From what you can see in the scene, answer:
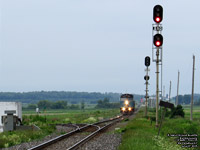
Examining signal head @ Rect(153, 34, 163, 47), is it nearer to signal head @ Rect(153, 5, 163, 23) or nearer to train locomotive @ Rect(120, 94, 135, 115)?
signal head @ Rect(153, 5, 163, 23)

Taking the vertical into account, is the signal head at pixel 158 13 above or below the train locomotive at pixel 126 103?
above

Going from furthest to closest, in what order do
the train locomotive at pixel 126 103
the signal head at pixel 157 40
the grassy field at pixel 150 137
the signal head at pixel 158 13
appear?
1. the train locomotive at pixel 126 103
2. the signal head at pixel 157 40
3. the signal head at pixel 158 13
4. the grassy field at pixel 150 137

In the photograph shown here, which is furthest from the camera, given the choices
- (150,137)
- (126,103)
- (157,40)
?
Answer: (126,103)

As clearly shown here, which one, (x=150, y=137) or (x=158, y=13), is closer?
(x=158, y=13)

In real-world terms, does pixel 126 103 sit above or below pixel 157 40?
below

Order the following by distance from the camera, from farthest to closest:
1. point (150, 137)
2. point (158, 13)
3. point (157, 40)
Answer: point (150, 137) → point (157, 40) → point (158, 13)

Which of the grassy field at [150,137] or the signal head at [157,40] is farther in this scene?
the signal head at [157,40]

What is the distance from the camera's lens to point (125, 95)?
6019 cm

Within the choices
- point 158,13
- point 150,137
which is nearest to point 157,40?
point 158,13

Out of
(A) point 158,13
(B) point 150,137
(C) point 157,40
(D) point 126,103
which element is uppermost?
(A) point 158,13

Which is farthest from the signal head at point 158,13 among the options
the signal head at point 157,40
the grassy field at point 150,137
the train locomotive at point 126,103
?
→ the train locomotive at point 126,103

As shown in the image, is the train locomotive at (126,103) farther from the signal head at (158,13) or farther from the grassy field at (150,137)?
the signal head at (158,13)

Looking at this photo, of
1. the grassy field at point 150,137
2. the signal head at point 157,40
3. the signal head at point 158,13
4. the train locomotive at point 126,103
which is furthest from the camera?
the train locomotive at point 126,103

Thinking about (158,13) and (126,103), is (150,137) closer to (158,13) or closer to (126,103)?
(158,13)
